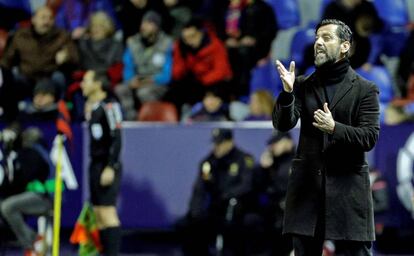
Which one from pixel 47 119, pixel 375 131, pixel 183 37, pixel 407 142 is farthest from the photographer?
pixel 183 37

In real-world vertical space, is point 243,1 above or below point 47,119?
above

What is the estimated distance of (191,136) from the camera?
11.5 meters

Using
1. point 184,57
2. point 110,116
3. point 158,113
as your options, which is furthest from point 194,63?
point 110,116

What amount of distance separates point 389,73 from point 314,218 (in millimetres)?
6157

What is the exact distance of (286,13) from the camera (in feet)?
42.3

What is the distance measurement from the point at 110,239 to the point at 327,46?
4.69 meters

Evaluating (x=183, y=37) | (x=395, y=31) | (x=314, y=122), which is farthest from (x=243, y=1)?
(x=314, y=122)

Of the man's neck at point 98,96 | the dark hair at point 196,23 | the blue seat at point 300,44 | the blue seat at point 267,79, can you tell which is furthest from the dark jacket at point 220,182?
the dark hair at point 196,23

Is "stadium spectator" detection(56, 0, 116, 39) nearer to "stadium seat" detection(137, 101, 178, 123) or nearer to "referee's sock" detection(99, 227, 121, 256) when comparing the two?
"stadium seat" detection(137, 101, 178, 123)

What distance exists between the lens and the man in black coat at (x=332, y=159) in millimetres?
6199

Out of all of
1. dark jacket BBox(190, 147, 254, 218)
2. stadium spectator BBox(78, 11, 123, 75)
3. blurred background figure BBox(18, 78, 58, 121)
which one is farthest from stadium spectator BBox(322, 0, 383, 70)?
blurred background figure BBox(18, 78, 58, 121)

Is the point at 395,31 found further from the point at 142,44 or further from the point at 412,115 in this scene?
the point at 142,44

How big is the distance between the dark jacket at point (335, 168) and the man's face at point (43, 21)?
22.7ft

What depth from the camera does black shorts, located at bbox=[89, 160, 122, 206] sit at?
10289mm
